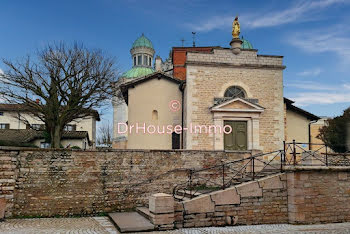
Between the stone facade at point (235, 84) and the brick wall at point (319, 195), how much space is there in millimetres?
6906

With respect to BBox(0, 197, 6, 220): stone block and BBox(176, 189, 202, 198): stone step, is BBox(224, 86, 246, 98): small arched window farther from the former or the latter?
BBox(0, 197, 6, 220): stone block

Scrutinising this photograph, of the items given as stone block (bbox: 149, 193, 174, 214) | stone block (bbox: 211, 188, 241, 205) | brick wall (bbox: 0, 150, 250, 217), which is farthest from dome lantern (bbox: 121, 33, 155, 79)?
stone block (bbox: 149, 193, 174, 214)

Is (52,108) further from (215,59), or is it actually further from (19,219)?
(215,59)

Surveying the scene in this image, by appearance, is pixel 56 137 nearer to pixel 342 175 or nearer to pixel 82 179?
pixel 82 179

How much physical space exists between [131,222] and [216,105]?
976cm

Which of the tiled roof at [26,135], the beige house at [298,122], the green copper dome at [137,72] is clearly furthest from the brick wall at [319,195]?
the green copper dome at [137,72]

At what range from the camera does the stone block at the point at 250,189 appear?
1169 centimetres

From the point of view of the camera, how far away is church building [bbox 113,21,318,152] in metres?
19.2

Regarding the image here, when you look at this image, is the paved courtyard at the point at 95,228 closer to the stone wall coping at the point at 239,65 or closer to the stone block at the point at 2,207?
the stone block at the point at 2,207

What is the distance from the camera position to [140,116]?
69.6ft

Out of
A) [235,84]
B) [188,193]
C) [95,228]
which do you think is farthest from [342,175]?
[95,228]

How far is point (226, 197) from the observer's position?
11461mm

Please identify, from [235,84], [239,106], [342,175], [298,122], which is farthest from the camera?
[298,122]

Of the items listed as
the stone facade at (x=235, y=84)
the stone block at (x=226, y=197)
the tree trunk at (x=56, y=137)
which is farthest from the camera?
the stone facade at (x=235, y=84)
